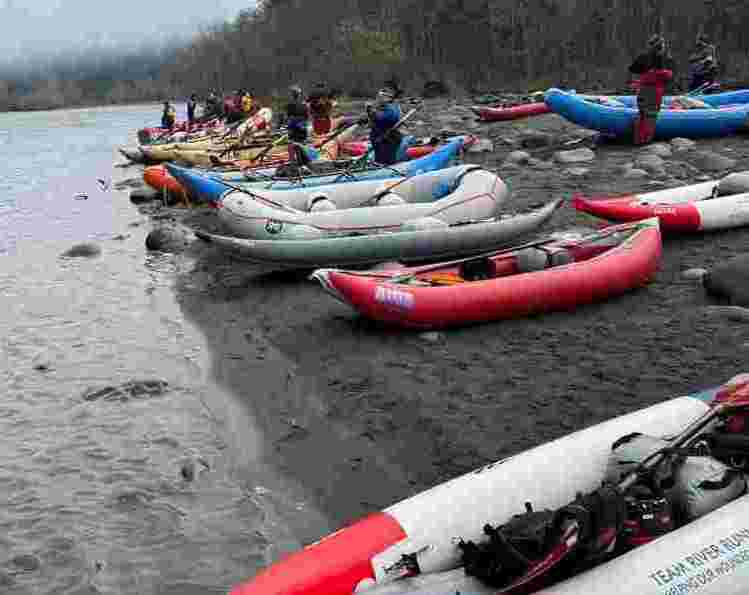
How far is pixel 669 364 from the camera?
5.39 m

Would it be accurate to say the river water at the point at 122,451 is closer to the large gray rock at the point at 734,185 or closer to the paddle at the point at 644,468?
the paddle at the point at 644,468

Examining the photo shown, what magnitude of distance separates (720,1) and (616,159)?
60.1 ft

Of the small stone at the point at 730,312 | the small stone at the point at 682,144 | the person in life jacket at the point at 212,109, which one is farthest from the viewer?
the person in life jacket at the point at 212,109

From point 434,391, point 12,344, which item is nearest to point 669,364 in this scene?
point 434,391

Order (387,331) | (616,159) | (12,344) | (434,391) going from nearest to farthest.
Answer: (434,391) < (387,331) < (12,344) < (616,159)

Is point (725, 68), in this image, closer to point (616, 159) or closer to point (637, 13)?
point (637, 13)

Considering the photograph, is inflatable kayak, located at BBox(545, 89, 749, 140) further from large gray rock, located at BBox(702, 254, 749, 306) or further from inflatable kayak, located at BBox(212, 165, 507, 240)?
large gray rock, located at BBox(702, 254, 749, 306)

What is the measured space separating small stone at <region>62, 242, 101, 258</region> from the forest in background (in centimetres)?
1943

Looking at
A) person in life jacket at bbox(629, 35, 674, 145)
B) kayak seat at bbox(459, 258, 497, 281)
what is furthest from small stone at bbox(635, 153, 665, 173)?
kayak seat at bbox(459, 258, 497, 281)

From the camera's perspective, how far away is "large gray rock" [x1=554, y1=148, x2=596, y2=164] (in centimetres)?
1261

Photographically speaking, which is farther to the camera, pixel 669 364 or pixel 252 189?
pixel 252 189

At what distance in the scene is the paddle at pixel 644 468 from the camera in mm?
2912

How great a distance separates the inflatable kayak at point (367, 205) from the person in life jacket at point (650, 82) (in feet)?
12.5

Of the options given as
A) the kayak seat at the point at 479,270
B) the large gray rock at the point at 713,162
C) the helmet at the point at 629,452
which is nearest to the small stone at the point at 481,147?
the large gray rock at the point at 713,162
